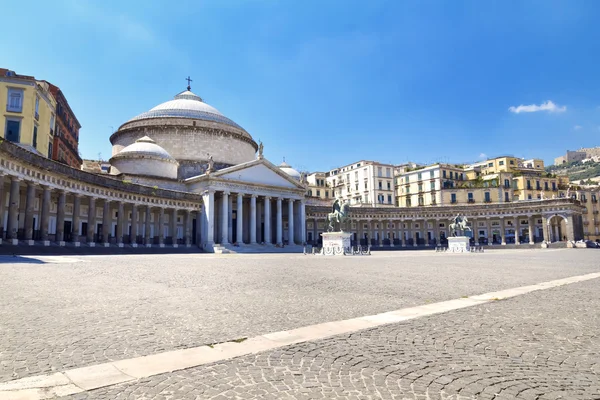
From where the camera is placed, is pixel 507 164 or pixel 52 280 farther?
pixel 507 164

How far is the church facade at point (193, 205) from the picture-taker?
37.5m

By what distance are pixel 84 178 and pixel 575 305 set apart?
42325 millimetres

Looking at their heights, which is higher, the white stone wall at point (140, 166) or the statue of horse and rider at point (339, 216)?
the white stone wall at point (140, 166)

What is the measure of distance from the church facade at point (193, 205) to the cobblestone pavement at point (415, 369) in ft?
106

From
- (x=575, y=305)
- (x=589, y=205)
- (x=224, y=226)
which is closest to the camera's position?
(x=575, y=305)

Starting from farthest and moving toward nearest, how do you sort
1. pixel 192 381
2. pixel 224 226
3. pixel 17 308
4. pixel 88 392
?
pixel 224 226 < pixel 17 308 < pixel 192 381 < pixel 88 392

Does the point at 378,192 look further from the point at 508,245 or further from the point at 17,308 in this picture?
the point at 17,308

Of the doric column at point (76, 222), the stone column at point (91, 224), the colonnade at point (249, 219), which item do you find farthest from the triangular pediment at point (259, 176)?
the doric column at point (76, 222)

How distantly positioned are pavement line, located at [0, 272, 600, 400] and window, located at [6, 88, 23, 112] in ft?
145

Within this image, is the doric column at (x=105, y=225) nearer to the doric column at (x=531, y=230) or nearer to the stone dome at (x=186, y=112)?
the stone dome at (x=186, y=112)

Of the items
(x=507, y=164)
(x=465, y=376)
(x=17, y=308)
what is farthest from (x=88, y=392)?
(x=507, y=164)

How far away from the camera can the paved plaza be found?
13.7 feet

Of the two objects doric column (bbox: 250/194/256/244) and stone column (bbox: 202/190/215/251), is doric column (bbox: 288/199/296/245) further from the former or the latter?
stone column (bbox: 202/190/215/251)

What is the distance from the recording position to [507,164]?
95.4 meters
